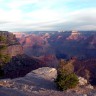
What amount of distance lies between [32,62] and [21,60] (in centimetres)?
230

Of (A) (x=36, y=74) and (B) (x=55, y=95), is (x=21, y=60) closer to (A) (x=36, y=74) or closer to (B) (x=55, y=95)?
(A) (x=36, y=74)

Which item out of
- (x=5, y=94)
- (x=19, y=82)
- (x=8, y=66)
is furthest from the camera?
(x=8, y=66)

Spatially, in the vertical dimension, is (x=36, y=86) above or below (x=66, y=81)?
below

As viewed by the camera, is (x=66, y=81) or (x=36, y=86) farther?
(x=36, y=86)

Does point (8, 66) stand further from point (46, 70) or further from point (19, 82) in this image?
point (19, 82)

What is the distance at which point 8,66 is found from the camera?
64500 millimetres

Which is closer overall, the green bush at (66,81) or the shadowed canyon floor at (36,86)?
the shadowed canyon floor at (36,86)

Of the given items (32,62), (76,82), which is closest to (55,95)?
(76,82)

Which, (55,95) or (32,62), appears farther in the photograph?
(32,62)

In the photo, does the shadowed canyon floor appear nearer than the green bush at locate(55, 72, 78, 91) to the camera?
Yes

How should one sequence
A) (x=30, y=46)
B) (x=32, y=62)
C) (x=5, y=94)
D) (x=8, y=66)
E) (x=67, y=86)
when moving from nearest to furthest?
(x=5, y=94)
(x=67, y=86)
(x=8, y=66)
(x=32, y=62)
(x=30, y=46)

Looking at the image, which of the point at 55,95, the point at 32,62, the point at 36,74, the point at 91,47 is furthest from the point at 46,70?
the point at 91,47

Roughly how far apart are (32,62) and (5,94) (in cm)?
4922

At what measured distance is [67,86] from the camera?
3098cm
